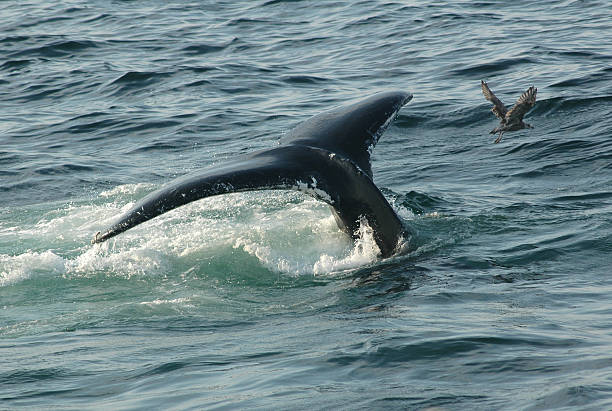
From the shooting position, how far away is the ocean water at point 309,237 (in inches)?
235

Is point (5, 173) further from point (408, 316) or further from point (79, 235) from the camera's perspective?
point (408, 316)

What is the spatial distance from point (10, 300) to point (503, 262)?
4145 mm

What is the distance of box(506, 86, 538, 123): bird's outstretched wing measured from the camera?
11.4 meters

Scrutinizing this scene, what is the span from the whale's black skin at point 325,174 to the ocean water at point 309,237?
1.11 feet

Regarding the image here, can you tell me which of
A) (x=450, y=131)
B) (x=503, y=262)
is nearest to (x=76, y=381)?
(x=503, y=262)

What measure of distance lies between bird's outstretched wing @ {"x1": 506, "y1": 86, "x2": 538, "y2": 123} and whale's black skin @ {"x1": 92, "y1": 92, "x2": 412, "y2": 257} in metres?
3.36

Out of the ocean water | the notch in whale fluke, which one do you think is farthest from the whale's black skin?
the ocean water

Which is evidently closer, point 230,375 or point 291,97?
point 230,375

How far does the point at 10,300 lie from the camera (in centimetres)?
841

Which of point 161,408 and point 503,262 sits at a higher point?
point 161,408

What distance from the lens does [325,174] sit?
7609mm

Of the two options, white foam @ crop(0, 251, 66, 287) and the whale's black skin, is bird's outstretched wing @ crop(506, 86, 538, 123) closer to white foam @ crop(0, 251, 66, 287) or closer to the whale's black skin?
the whale's black skin

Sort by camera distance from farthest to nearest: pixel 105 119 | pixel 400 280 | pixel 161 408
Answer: pixel 105 119, pixel 400 280, pixel 161 408

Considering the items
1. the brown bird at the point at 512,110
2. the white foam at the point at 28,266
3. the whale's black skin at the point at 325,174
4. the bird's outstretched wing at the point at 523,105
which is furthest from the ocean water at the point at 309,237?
the bird's outstretched wing at the point at 523,105
